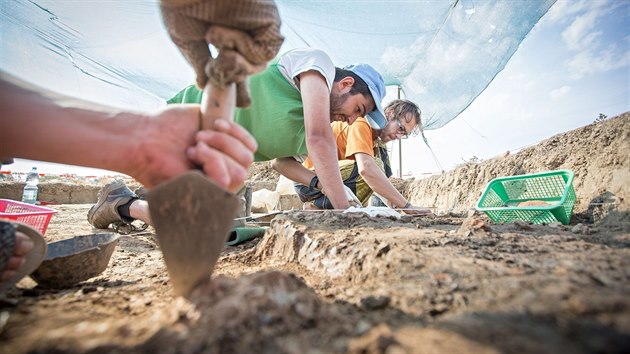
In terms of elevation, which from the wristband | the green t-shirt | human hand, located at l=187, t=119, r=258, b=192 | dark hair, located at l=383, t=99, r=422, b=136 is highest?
dark hair, located at l=383, t=99, r=422, b=136

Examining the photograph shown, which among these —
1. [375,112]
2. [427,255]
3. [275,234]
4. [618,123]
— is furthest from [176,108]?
[618,123]

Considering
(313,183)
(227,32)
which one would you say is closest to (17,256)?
(227,32)

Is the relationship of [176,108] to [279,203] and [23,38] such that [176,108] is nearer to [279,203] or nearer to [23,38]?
[23,38]

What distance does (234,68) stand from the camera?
874 millimetres

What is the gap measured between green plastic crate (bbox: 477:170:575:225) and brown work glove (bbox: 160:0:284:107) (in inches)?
88.5

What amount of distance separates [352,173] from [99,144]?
2.94m

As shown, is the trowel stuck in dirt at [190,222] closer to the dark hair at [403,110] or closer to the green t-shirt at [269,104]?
the green t-shirt at [269,104]

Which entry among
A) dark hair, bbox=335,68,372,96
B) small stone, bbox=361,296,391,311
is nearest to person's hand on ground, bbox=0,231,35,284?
small stone, bbox=361,296,391,311

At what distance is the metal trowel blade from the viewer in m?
0.79

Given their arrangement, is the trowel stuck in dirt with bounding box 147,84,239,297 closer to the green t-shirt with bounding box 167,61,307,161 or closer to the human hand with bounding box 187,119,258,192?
the human hand with bounding box 187,119,258,192

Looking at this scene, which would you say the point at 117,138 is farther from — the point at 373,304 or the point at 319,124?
the point at 319,124

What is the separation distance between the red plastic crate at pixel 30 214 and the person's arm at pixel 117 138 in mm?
1728

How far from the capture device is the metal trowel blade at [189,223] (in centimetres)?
79

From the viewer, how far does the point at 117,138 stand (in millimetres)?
858
